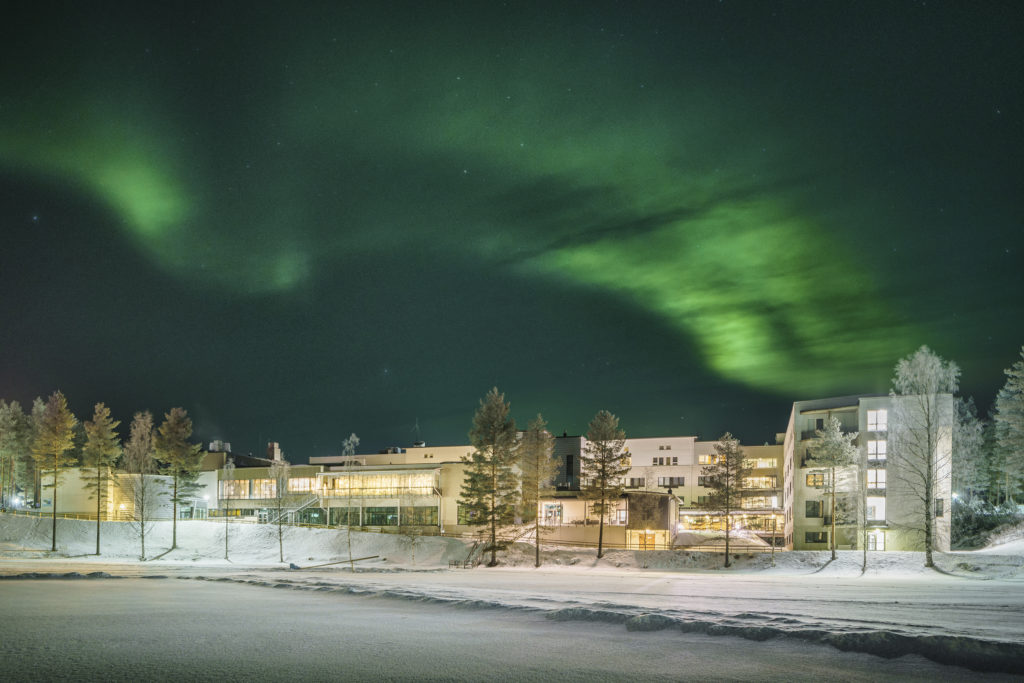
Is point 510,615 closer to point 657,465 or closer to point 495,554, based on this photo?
point 495,554

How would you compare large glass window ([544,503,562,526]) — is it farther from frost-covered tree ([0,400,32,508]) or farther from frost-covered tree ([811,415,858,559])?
frost-covered tree ([0,400,32,508])

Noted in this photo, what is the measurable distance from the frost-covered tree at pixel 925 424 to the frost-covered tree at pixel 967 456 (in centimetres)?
1426

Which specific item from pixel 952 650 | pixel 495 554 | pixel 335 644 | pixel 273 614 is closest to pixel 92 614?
pixel 273 614

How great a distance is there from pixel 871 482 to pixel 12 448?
91891mm

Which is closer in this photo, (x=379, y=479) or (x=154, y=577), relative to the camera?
(x=154, y=577)

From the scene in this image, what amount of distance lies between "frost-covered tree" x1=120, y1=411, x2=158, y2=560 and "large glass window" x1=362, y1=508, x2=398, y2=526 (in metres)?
20.4

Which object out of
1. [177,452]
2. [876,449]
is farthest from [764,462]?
[177,452]

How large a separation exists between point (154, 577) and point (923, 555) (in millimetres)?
46375

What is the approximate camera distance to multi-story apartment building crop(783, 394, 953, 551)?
50.9m

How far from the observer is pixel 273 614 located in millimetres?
15812

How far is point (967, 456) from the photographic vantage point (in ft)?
238

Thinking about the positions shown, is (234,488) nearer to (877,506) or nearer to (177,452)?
(177,452)

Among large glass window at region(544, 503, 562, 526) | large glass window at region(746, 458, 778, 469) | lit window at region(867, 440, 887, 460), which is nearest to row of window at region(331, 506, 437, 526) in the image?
large glass window at region(544, 503, 562, 526)

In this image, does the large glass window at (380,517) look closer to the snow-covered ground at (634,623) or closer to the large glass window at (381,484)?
the large glass window at (381,484)
